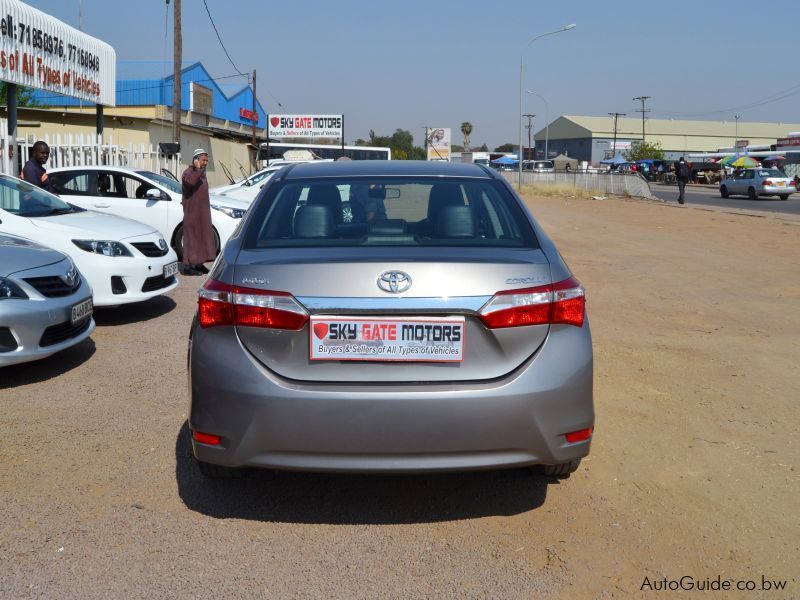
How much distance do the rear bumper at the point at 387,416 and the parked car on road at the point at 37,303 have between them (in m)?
2.81

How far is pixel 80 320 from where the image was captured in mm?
6332

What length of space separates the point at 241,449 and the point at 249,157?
45739 mm

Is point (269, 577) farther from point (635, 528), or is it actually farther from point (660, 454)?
point (660, 454)

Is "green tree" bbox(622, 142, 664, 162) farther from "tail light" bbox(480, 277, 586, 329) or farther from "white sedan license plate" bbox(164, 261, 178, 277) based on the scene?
"tail light" bbox(480, 277, 586, 329)

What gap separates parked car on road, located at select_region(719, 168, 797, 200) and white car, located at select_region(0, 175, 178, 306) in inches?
1428

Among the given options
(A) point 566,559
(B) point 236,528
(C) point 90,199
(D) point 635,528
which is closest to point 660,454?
(D) point 635,528

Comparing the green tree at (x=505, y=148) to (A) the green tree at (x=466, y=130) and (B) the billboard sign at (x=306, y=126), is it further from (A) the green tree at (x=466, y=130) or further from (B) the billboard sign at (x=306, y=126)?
(B) the billboard sign at (x=306, y=126)

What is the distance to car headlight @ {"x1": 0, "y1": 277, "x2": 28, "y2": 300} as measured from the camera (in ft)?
18.7

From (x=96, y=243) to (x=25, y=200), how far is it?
3.23ft

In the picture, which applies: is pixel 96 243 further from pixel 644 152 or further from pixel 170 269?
pixel 644 152

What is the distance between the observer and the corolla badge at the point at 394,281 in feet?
10.8

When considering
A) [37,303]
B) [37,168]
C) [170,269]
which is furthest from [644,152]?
[37,303]

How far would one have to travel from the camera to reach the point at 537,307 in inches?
133

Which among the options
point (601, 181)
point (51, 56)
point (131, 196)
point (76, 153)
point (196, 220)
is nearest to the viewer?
point (196, 220)
